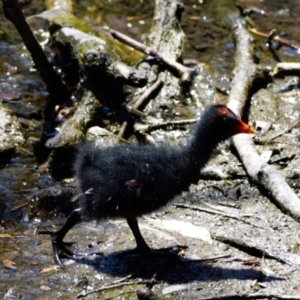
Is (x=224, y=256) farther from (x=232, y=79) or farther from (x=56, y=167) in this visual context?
(x=232, y=79)

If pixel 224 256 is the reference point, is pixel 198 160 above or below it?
above

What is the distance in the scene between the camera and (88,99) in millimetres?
7879

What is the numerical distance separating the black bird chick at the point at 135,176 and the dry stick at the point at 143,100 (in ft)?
6.43

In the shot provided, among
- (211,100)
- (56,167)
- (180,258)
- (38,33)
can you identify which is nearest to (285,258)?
(180,258)

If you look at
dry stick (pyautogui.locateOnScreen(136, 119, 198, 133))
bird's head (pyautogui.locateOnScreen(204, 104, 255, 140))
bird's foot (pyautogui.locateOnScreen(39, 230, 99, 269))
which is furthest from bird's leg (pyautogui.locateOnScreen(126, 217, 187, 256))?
dry stick (pyautogui.locateOnScreen(136, 119, 198, 133))

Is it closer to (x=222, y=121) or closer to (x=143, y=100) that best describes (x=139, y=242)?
(x=222, y=121)

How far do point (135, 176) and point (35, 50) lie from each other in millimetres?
3313

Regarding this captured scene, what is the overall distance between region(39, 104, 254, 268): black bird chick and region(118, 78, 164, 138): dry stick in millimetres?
1959

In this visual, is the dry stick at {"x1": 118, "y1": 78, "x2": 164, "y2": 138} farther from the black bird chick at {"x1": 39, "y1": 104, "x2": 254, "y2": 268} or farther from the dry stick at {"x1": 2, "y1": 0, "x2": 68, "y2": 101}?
the black bird chick at {"x1": 39, "y1": 104, "x2": 254, "y2": 268}

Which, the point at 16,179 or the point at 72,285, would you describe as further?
the point at 16,179

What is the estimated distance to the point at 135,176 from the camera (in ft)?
17.3

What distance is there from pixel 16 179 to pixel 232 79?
315 cm

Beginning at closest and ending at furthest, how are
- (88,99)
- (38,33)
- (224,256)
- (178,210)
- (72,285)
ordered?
(72,285) < (224,256) < (178,210) < (88,99) < (38,33)

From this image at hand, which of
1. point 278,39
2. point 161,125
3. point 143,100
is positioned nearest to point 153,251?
point 161,125
